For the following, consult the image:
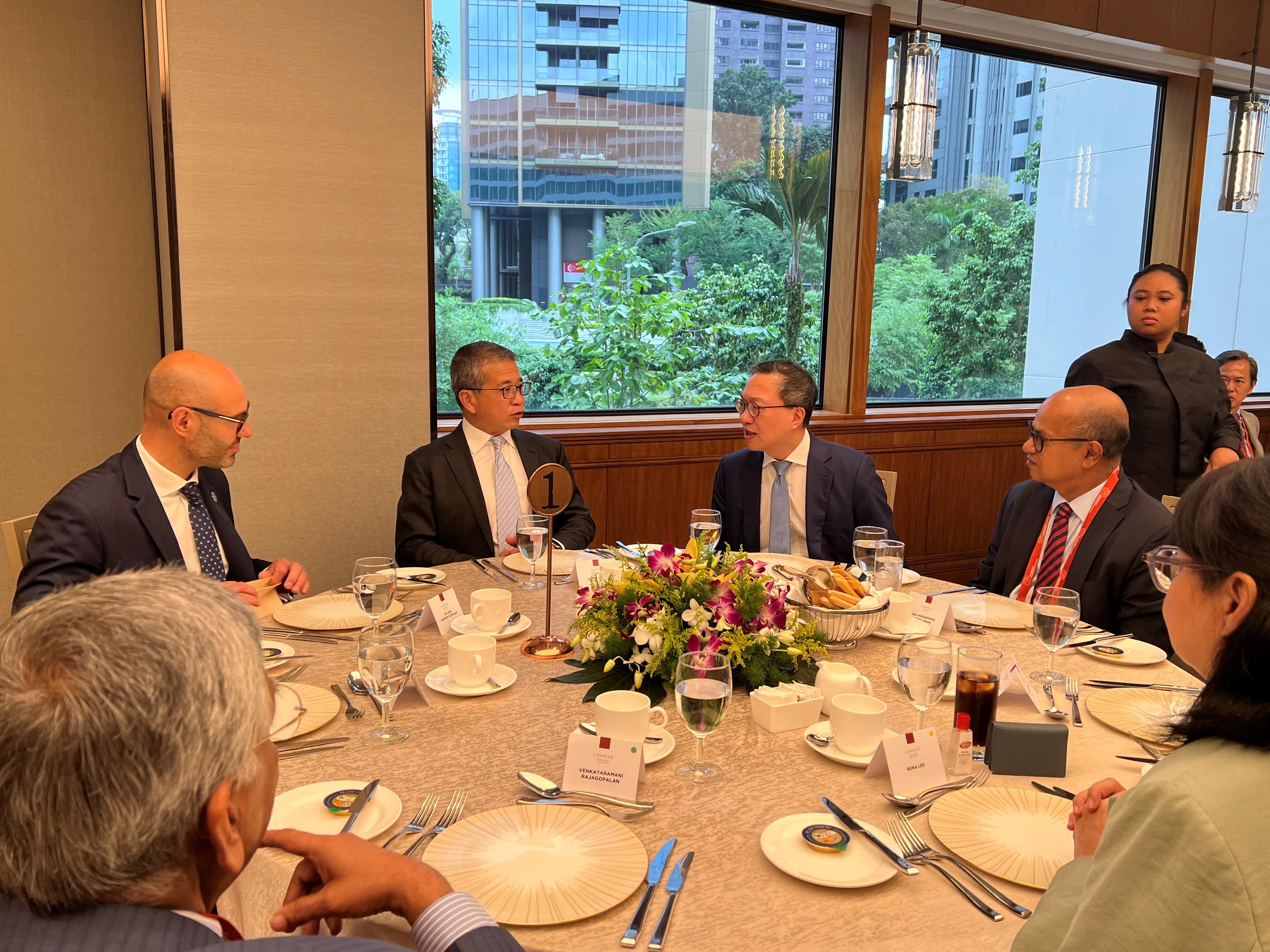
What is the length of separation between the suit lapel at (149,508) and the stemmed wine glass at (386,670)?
104 cm

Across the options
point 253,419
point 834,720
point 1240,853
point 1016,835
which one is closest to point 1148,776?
point 1240,853

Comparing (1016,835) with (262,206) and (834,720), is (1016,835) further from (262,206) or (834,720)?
(262,206)

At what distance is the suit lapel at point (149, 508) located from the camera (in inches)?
101

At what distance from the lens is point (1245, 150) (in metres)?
4.31

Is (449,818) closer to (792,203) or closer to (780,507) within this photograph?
(780,507)

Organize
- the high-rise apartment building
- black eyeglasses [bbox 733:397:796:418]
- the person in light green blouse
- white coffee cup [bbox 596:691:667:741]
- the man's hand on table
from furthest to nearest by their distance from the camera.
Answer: the high-rise apartment building
black eyeglasses [bbox 733:397:796:418]
white coffee cup [bbox 596:691:667:741]
the man's hand on table
the person in light green blouse

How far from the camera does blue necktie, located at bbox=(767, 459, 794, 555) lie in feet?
12.1

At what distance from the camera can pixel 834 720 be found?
1732 mm

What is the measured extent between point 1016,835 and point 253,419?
3206mm

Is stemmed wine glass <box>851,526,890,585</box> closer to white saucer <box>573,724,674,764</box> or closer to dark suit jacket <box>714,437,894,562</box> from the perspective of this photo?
white saucer <box>573,724,674,764</box>

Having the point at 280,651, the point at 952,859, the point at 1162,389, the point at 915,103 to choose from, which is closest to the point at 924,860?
the point at 952,859

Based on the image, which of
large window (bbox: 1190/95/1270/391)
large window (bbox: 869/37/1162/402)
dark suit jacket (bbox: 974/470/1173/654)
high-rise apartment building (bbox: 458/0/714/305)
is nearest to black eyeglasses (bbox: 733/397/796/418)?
dark suit jacket (bbox: 974/470/1173/654)

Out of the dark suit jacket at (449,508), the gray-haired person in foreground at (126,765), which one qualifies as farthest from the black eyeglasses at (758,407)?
the gray-haired person in foreground at (126,765)

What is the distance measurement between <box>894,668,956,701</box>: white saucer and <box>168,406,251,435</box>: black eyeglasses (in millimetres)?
1841
